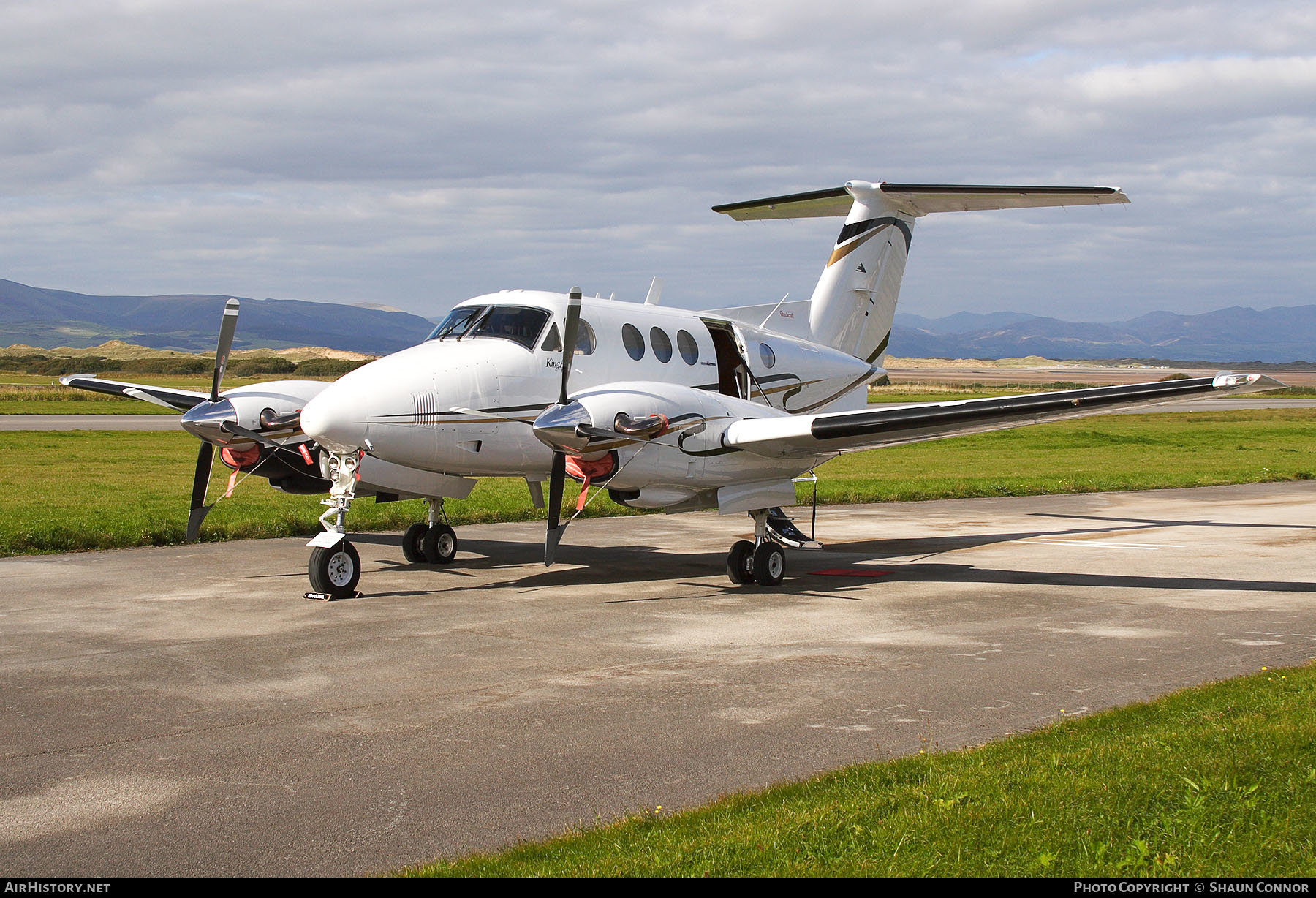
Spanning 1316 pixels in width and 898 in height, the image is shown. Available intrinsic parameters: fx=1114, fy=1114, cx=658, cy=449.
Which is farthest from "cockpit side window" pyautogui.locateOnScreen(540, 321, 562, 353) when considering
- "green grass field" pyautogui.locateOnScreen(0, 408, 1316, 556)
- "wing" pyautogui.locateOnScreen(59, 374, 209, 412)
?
"green grass field" pyautogui.locateOnScreen(0, 408, 1316, 556)

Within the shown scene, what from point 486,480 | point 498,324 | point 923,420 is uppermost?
point 498,324

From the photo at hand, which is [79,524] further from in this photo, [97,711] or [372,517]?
[97,711]

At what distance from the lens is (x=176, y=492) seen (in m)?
23.5

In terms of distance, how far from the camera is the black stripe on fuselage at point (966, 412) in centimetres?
1188

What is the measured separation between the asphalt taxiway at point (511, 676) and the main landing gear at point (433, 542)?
12.0 inches

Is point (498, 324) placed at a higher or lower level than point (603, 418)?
higher

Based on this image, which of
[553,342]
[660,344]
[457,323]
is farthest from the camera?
[660,344]

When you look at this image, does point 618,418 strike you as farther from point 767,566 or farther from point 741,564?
point 767,566

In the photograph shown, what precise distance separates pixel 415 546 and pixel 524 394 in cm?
321

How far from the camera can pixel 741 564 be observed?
43.0 ft

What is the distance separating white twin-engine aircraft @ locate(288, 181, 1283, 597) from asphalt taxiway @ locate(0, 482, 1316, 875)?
1052mm

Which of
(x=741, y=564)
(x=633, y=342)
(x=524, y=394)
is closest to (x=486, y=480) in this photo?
(x=633, y=342)

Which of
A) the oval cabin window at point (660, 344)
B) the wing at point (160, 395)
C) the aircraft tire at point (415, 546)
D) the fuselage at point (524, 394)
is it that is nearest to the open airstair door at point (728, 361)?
the fuselage at point (524, 394)
